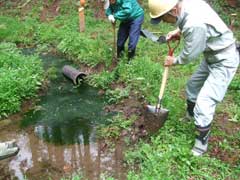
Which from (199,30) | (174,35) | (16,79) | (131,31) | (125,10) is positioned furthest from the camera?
(131,31)

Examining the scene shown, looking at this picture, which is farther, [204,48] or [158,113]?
[158,113]

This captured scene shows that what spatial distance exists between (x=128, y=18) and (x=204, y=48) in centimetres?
310

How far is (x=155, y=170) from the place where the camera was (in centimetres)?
412

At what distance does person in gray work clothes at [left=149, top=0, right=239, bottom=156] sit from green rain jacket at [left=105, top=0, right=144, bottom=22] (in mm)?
2250

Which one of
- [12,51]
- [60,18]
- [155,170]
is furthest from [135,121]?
[60,18]

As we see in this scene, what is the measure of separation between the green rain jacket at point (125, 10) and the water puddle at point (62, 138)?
139 cm

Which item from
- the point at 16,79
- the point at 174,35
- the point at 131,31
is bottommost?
the point at 16,79

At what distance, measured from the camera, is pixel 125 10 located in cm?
662

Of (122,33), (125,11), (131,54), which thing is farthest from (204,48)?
(122,33)

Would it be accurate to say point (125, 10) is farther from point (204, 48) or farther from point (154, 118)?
point (204, 48)

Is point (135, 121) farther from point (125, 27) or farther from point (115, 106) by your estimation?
point (125, 27)

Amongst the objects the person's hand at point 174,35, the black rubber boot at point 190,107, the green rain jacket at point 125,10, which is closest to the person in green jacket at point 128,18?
the green rain jacket at point 125,10

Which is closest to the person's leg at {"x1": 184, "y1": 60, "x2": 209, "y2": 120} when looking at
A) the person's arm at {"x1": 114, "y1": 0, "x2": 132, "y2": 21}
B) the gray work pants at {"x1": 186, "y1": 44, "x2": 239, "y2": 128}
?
the gray work pants at {"x1": 186, "y1": 44, "x2": 239, "y2": 128}

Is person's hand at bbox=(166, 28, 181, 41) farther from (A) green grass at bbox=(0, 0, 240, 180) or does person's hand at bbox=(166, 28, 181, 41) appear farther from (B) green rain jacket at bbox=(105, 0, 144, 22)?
(B) green rain jacket at bbox=(105, 0, 144, 22)
